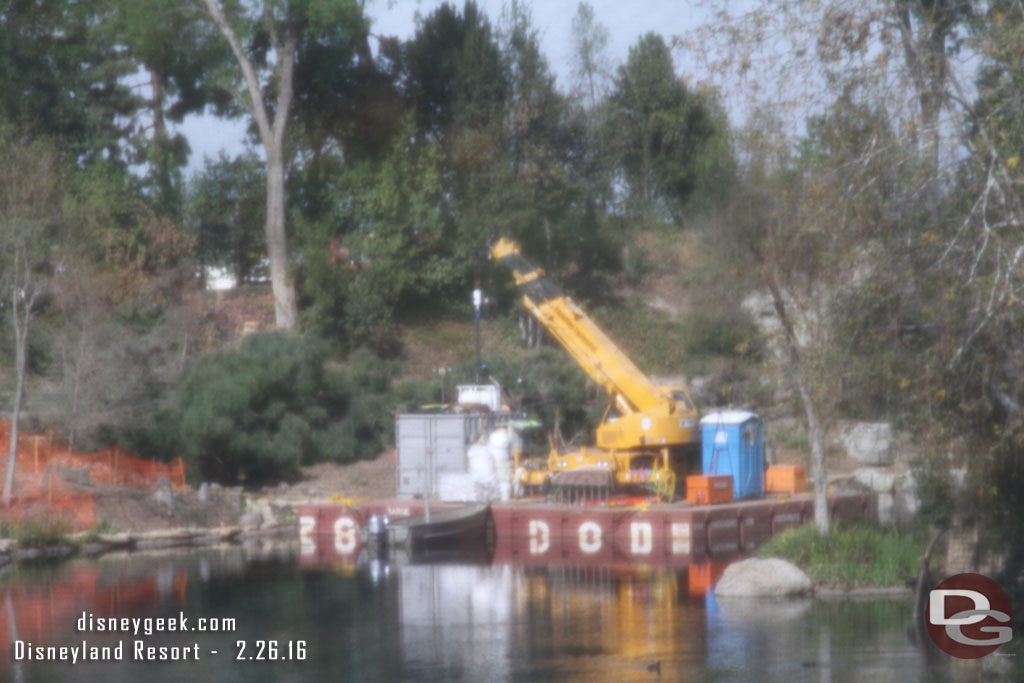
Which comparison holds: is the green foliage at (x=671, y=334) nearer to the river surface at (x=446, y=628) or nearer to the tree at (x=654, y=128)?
the tree at (x=654, y=128)

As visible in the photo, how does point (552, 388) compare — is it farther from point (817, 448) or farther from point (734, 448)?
point (817, 448)

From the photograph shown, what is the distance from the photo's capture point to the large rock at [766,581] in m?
20.5

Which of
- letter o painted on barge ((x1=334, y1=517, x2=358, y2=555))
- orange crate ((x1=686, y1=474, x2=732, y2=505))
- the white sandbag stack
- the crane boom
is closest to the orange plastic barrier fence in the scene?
letter o painted on barge ((x1=334, y1=517, x2=358, y2=555))

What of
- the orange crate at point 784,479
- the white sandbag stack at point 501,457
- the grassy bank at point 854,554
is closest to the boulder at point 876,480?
the orange crate at point 784,479

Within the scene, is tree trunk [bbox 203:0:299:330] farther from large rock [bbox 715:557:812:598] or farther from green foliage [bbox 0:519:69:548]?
large rock [bbox 715:557:812:598]

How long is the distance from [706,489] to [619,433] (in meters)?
2.68

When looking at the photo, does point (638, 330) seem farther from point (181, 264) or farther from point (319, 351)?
point (181, 264)

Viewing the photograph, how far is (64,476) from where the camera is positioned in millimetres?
32812

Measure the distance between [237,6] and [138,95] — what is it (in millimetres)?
7095

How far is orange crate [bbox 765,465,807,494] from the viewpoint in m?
33.7

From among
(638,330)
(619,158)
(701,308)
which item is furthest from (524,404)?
(619,158)

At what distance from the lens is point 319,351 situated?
41875 mm

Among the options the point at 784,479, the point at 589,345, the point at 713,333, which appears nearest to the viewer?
the point at 589,345

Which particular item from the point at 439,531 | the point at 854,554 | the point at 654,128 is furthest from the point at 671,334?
the point at 854,554
